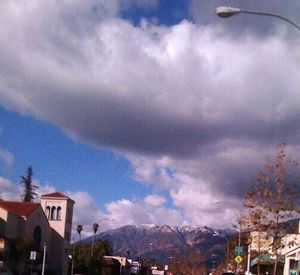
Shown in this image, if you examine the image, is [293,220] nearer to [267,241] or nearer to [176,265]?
[267,241]

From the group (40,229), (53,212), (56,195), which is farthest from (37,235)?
(56,195)

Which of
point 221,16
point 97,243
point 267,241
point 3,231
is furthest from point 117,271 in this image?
point 221,16

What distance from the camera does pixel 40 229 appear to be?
A: 102938 mm

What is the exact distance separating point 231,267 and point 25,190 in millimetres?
73138

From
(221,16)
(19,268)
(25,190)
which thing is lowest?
(19,268)

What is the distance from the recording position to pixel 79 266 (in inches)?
4254

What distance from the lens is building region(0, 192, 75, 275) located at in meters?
88.1

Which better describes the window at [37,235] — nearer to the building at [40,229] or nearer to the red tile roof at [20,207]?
the building at [40,229]

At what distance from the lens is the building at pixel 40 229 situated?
88.1m

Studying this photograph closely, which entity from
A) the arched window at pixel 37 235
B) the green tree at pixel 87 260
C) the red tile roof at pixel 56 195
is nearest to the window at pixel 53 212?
the red tile roof at pixel 56 195

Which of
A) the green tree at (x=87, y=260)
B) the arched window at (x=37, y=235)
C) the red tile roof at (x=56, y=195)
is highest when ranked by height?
the red tile roof at (x=56, y=195)

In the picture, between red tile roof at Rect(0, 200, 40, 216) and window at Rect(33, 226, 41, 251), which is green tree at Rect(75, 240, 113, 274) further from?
red tile roof at Rect(0, 200, 40, 216)

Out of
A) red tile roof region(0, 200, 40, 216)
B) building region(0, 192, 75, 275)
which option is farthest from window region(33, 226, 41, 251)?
red tile roof region(0, 200, 40, 216)

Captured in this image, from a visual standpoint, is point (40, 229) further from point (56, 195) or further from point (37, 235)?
point (56, 195)
